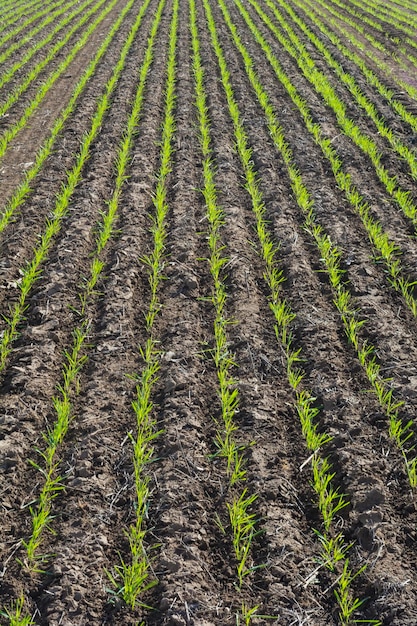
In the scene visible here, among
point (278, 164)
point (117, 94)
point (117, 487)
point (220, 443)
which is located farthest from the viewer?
point (117, 94)

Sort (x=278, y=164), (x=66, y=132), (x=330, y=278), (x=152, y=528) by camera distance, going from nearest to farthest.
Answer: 1. (x=152, y=528)
2. (x=330, y=278)
3. (x=278, y=164)
4. (x=66, y=132)

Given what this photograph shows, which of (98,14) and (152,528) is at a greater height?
(98,14)

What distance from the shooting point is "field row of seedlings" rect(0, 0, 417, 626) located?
277 cm

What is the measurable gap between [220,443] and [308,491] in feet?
1.97

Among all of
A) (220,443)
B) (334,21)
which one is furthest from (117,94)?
(334,21)

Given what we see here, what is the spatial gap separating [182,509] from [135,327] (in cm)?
172

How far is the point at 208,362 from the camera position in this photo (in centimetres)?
410

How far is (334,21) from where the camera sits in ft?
50.6

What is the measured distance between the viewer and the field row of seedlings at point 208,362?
2.77 meters

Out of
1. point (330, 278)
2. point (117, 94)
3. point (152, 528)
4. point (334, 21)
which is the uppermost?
point (334, 21)

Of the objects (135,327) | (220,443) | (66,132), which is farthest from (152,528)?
(66,132)

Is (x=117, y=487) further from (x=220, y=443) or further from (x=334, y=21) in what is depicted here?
(x=334, y=21)

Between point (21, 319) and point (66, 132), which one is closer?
point (21, 319)

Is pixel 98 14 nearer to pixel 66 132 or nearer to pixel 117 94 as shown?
pixel 117 94
